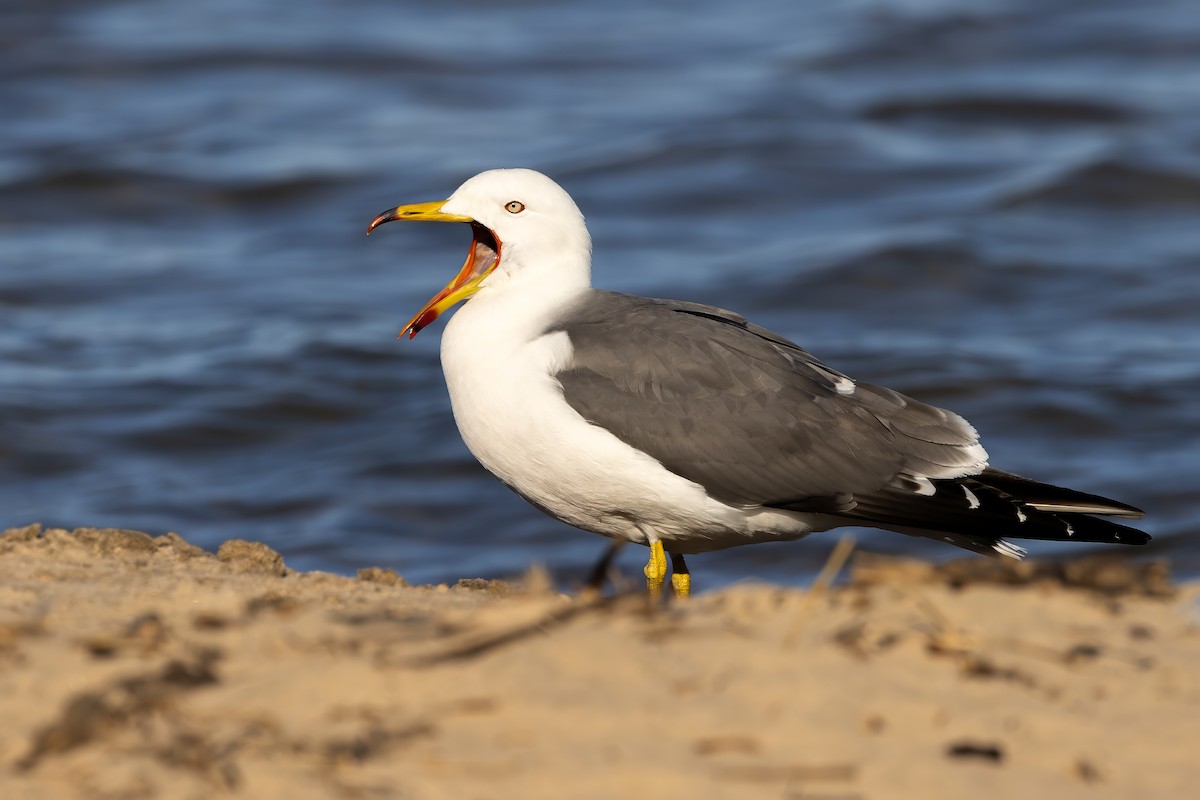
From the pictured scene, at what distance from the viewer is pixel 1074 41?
61.9 feet

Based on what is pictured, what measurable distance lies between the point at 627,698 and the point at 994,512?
2649 millimetres

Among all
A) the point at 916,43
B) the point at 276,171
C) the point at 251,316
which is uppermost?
the point at 916,43

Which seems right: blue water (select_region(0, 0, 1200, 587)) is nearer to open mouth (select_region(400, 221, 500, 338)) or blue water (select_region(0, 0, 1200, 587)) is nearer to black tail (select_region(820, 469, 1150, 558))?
open mouth (select_region(400, 221, 500, 338))

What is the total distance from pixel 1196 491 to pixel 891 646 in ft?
20.8

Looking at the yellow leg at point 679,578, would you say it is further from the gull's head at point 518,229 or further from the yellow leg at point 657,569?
the gull's head at point 518,229

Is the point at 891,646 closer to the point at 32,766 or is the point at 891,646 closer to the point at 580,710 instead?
the point at 580,710

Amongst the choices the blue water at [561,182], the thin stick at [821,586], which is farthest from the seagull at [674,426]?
the blue water at [561,182]

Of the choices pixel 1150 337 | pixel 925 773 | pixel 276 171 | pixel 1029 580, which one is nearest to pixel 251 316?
pixel 276 171

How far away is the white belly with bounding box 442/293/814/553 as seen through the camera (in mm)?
5348

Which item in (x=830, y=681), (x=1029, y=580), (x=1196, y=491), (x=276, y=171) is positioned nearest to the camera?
(x=830, y=681)

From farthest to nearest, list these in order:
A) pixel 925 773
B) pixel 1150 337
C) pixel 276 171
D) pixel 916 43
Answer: pixel 916 43
pixel 276 171
pixel 1150 337
pixel 925 773

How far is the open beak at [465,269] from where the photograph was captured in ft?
19.5

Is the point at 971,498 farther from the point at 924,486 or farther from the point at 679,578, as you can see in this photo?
the point at 679,578

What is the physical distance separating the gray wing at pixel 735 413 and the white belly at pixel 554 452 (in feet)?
0.22
